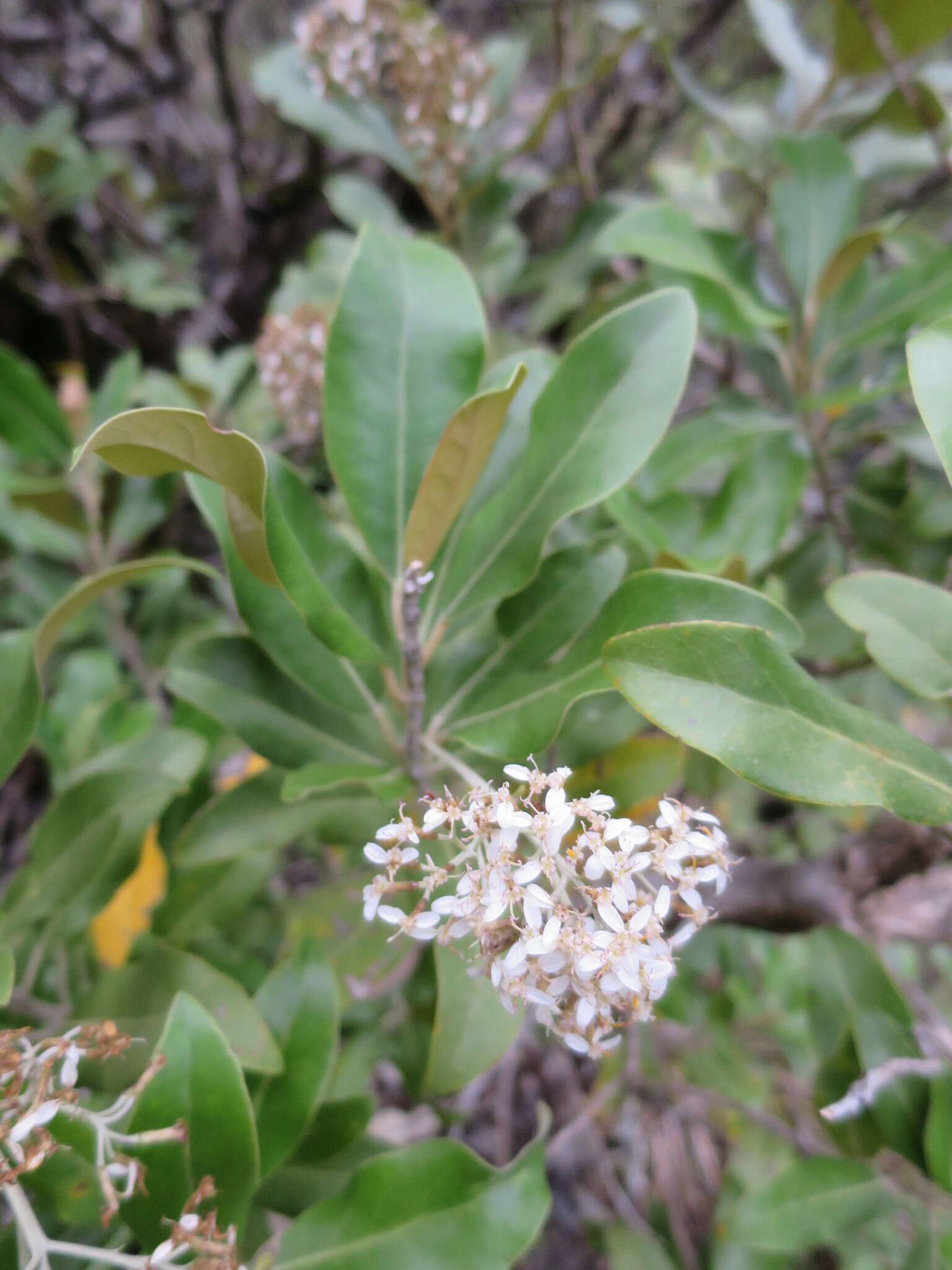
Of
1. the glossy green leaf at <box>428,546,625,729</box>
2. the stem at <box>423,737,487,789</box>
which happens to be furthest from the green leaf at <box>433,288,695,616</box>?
the stem at <box>423,737,487,789</box>

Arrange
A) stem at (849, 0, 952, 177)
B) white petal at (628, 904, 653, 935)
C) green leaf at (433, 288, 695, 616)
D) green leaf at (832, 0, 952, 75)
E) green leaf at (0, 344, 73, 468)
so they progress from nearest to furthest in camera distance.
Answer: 1. white petal at (628, 904, 653, 935)
2. green leaf at (433, 288, 695, 616)
3. stem at (849, 0, 952, 177)
4. green leaf at (832, 0, 952, 75)
5. green leaf at (0, 344, 73, 468)

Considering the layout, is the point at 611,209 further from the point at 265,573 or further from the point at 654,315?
the point at 265,573

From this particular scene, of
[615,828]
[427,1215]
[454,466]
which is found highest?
[454,466]

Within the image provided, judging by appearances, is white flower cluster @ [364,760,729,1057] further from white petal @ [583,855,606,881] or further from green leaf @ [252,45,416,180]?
green leaf @ [252,45,416,180]

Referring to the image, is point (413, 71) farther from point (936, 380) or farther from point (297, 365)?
point (936, 380)

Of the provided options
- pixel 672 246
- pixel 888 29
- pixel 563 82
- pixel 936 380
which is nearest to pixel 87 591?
pixel 936 380

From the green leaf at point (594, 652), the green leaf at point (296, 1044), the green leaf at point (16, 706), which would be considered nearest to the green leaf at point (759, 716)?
the green leaf at point (594, 652)

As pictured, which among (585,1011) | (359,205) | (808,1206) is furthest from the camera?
(359,205)
